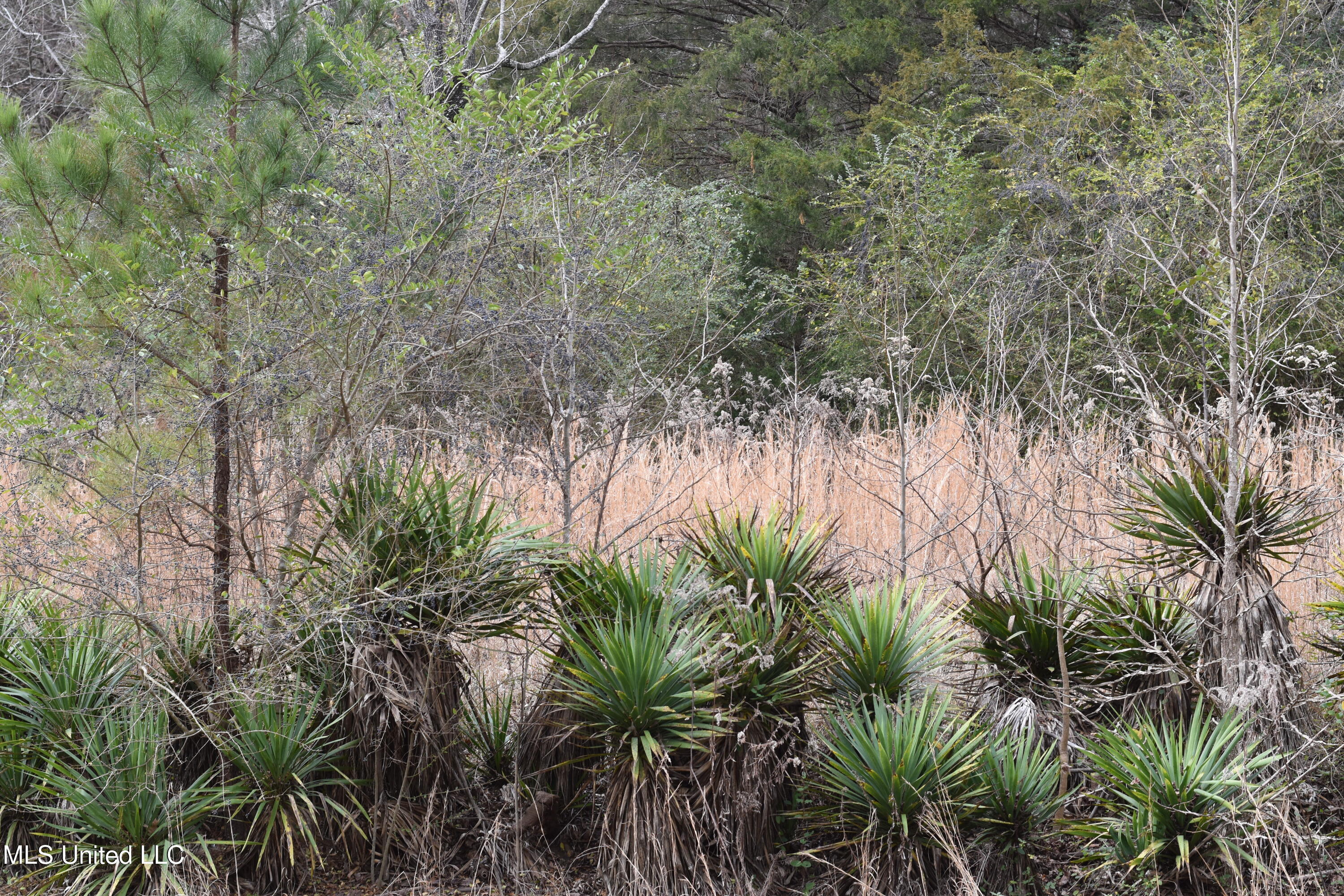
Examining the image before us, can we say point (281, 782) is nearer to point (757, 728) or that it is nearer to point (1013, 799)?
point (757, 728)

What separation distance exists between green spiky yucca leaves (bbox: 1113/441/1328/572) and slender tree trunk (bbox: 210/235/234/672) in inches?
161

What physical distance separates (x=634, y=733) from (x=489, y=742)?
1.01m

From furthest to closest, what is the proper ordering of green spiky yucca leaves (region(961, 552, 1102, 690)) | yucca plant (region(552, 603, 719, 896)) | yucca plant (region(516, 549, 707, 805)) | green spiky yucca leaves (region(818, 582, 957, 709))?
green spiky yucca leaves (region(961, 552, 1102, 690))
yucca plant (region(516, 549, 707, 805))
green spiky yucca leaves (region(818, 582, 957, 709))
yucca plant (region(552, 603, 719, 896))

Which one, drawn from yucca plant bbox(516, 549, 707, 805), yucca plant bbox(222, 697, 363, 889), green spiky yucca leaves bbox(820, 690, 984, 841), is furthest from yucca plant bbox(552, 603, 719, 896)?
yucca plant bbox(222, 697, 363, 889)

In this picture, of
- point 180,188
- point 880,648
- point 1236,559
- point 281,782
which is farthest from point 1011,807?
point 180,188

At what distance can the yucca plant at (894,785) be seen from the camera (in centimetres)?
430

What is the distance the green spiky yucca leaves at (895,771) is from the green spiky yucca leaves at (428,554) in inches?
62.2

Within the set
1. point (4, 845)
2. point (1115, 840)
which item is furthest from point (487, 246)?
point (1115, 840)

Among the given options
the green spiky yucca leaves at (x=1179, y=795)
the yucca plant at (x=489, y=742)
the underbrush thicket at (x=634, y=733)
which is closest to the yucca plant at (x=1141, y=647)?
Result: the underbrush thicket at (x=634, y=733)

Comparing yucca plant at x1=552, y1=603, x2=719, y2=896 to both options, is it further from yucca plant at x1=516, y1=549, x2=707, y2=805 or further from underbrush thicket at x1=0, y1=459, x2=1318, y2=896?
yucca plant at x1=516, y1=549, x2=707, y2=805

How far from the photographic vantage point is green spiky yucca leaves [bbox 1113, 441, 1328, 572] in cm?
469

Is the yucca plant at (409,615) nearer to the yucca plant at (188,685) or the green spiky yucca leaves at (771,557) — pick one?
the yucca plant at (188,685)

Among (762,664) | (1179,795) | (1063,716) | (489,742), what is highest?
(762,664)

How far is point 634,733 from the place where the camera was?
4.50 m
